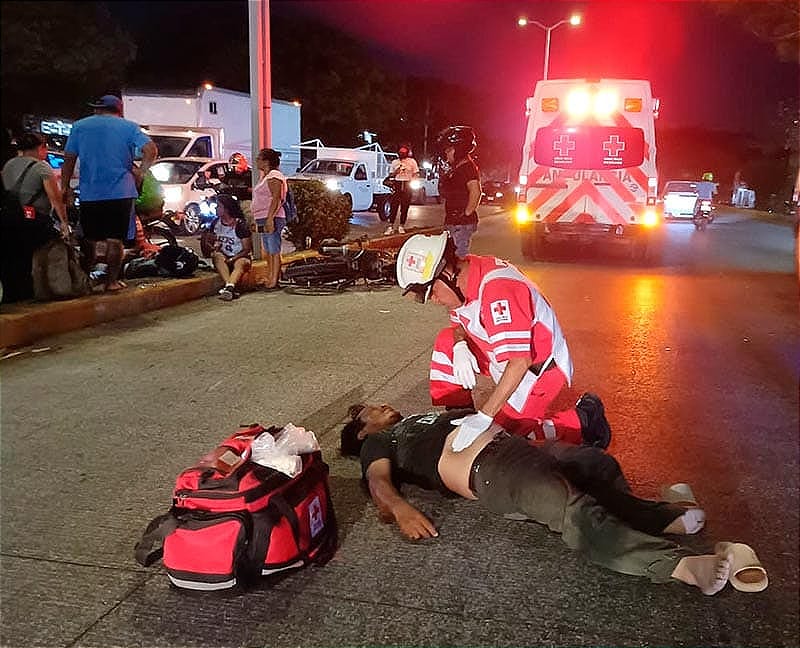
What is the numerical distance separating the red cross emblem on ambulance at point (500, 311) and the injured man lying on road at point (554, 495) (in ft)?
1.53

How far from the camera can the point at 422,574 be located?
10.5 feet

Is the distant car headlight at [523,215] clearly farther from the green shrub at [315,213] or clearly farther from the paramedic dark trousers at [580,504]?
the paramedic dark trousers at [580,504]

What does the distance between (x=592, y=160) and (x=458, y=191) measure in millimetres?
3805

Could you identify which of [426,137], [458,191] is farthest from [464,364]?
[426,137]

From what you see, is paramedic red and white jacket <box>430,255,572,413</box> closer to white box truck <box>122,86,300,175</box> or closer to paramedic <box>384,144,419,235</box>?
paramedic <box>384,144,419,235</box>

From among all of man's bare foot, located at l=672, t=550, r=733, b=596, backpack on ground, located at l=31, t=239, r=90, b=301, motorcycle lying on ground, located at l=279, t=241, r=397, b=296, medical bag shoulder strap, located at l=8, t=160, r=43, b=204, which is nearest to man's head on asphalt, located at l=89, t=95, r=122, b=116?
medical bag shoulder strap, located at l=8, t=160, r=43, b=204

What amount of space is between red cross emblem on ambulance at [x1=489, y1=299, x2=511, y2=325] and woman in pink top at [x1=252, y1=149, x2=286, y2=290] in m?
6.36

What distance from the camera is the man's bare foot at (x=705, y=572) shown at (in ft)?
9.50

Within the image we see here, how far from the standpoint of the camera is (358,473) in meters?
4.20

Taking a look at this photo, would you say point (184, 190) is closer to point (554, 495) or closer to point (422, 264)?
point (422, 264)

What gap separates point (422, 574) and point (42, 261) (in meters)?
5.91

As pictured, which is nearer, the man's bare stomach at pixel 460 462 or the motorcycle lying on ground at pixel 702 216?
the man's bare stomach at pixel 460 462

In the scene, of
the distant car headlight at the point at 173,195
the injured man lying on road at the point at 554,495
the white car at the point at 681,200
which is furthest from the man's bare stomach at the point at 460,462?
the white car at the point at 681,200

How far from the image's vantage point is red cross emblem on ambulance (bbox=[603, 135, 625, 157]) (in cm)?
1266
